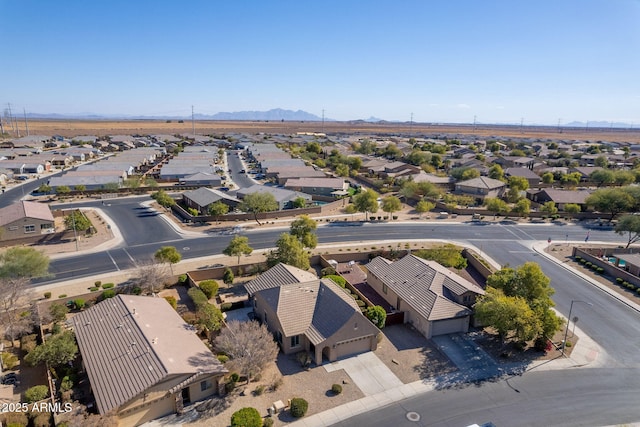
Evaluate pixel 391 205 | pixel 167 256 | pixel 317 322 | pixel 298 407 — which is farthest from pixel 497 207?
pixel 298 407

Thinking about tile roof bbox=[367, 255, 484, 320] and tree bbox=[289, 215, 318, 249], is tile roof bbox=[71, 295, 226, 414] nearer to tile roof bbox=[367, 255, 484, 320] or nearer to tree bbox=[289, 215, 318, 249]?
tile roof bbox=[367, 255, 484, 320]

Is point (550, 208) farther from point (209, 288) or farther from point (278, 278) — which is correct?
point (209, 288)

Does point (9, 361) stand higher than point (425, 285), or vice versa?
point (425, 285)

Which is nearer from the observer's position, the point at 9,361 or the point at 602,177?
the point at 9,361

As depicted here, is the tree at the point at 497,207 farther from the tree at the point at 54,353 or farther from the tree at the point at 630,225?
the tree at the point at 54,353

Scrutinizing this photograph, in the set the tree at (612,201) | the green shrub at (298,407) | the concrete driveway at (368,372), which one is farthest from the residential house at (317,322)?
the tree at (612,201)

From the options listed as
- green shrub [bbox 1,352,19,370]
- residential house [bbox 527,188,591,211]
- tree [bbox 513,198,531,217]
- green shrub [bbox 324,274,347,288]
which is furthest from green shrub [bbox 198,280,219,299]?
residential house [bbox 527,188,591,211]
